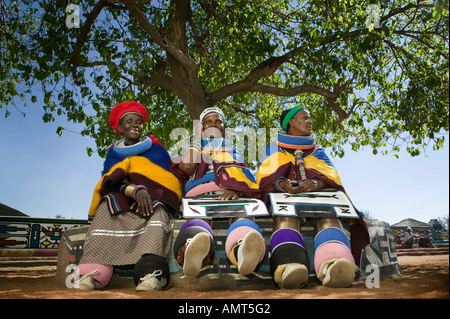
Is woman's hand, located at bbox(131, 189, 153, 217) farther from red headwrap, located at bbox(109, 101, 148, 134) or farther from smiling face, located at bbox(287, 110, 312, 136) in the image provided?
smiling face, located at bbox(287, 110, 312, 136)

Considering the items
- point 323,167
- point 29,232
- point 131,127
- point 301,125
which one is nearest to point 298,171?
point 323,167

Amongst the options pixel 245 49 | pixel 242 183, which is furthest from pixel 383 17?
pixel 242 183

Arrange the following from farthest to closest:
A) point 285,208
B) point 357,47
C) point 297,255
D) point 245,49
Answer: point 245,49, point 357,47, point 285,208, point 297,255

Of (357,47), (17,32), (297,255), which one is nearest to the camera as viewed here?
(297,255)

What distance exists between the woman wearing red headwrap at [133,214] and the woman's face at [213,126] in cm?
50

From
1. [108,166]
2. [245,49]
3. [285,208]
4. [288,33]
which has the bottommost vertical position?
[285,208]

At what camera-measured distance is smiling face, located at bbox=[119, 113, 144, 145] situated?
396 cm

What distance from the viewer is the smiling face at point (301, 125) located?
4031 millimetres

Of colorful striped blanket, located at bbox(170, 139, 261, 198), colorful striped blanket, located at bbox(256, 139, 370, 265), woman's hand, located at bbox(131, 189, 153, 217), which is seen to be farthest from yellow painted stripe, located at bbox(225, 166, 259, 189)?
woman's hand, located at bbox(131, 189, 153, 217)

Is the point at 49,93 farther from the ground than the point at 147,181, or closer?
farther from the ground

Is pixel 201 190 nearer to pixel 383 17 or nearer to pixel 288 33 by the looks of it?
pixel 288 33

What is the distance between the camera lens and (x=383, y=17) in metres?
7.64

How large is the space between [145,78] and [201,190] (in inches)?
207

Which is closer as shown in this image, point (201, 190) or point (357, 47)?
point (201, 190)
